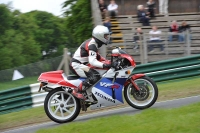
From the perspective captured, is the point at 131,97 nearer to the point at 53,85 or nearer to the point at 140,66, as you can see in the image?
the point at 53,85

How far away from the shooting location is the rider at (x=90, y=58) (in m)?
9.92

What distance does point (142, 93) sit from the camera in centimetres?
1007


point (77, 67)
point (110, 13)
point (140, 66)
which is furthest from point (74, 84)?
point (110, 13)

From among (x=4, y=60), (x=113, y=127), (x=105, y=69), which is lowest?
(x=4, y=60)

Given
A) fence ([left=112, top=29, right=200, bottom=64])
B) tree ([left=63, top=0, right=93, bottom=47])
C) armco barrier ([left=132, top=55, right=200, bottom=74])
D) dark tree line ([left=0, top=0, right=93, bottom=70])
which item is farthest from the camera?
dark tree line ([left=0, top=0, right=93, bottom=70])

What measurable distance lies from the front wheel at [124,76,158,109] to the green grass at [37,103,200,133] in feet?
3.34

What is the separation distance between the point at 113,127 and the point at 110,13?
13575mm

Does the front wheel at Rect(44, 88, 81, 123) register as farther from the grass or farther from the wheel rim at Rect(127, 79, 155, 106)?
the grass

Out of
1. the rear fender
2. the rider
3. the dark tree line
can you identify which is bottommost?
the dark tree line

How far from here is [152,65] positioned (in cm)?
1522

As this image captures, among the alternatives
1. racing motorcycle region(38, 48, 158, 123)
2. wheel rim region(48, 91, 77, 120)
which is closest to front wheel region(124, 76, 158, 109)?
racing motorcycle region(38, 48, 158, 123)

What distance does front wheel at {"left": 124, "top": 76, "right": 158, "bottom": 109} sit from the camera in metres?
10.1

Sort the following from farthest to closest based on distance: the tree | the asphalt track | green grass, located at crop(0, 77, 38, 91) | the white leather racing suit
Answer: the tree, green grass, located at crop(0, 77, 38, 91), the asphalt track, the white leather racing suit

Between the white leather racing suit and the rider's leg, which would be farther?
the rider's leg
